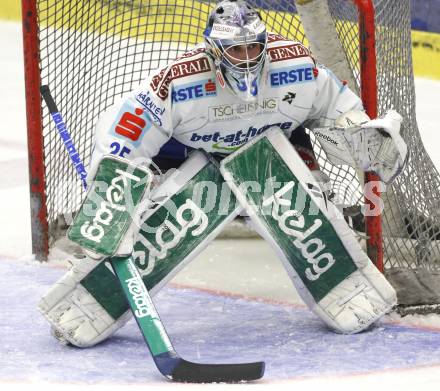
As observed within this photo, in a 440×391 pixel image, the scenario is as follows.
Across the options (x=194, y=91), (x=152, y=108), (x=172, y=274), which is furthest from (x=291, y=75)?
(x=172, y=274)

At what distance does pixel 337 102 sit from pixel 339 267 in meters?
0.49

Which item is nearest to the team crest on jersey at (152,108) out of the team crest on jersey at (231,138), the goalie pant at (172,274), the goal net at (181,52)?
the team crest on jersey at (231,138)

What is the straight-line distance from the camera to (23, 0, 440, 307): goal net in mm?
3988

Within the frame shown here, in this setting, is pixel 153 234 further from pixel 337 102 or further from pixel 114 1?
pixel 114 1

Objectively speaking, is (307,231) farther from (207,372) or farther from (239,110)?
(207,372)

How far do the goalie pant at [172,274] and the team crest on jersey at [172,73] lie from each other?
0.93 ft

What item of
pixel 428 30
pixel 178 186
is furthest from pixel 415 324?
pixel 428 30

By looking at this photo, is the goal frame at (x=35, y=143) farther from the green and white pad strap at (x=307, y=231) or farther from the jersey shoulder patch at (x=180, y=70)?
the jersey shoulder patch at (x=180, y=70)

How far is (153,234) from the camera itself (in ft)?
12.2

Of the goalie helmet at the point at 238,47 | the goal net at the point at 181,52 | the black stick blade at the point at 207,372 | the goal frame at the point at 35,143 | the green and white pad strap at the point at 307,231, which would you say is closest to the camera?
the black stick blade at the point at 207,372

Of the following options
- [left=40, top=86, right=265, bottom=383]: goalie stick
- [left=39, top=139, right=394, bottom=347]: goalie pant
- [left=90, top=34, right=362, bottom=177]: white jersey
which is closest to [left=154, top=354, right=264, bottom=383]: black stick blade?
[left=40, top=86, right=265, bottom=383]: goalie stick

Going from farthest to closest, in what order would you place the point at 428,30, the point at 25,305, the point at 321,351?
the point at 428,30
the point at 25,305
the point at 321,351

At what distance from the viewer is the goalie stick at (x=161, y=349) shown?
3.29m

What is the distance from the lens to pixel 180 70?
11.8ft
